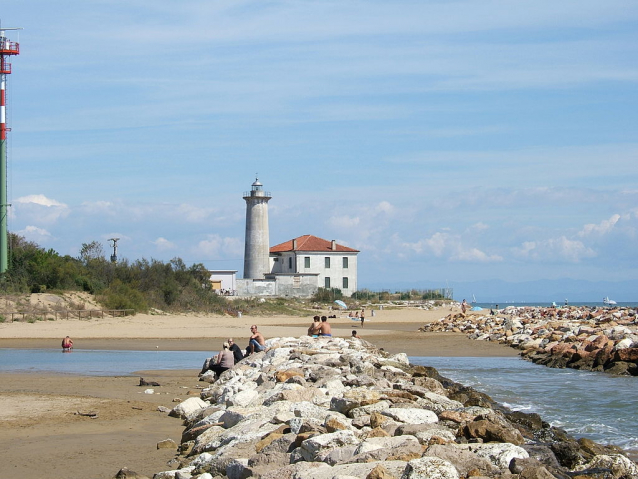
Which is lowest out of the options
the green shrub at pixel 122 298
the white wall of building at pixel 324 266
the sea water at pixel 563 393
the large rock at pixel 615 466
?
the sea water at pixel 563 393

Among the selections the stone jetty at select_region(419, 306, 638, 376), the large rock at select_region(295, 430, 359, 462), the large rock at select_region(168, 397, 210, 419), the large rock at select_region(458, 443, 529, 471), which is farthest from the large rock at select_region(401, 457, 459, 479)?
the stone jetty at select_region(419, 306, 638, 376)

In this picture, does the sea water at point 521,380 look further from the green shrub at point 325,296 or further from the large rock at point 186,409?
the green shrub at point 325,296

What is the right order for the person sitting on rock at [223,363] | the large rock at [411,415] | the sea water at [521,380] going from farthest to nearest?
the person sitting on rock at [223,363] → the sea water at [521,380] → the large rock at [411,415]

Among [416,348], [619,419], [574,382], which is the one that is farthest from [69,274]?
[619,419]

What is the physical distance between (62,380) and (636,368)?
12843 millimetres

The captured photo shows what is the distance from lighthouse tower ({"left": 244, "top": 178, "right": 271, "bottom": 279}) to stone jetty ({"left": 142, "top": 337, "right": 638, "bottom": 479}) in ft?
144

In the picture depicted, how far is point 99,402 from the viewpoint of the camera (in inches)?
485

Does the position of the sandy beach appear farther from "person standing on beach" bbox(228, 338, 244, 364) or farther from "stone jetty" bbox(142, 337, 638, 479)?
"person standing on beach" bbox(228, 338, 244, 364)

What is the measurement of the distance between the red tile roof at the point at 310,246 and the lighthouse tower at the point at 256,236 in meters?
2.82

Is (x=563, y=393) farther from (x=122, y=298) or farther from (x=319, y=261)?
(x=319, y=261)

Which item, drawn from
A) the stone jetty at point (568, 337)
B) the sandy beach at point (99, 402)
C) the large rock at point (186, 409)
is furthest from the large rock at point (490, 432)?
the stone jetty at point (568, 337)

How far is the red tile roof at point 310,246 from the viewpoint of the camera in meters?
58.1

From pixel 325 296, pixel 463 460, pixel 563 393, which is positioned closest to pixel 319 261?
pixel 325 296

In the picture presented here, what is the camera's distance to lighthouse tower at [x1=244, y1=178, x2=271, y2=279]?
55844mm
